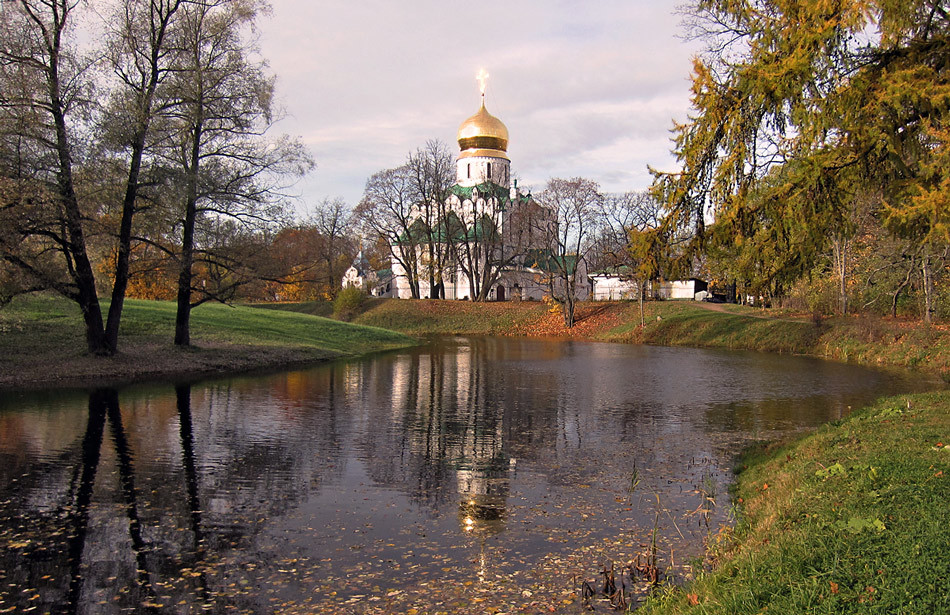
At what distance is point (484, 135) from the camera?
59.3 metres

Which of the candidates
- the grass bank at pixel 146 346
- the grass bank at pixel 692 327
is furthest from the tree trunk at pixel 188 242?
the grass bank at pixel 692 327

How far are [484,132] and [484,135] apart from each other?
0.26 m

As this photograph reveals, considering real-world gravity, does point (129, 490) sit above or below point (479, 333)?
below

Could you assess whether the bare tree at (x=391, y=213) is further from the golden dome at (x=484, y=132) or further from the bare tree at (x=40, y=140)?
the bare tree at (x=40, y=140)

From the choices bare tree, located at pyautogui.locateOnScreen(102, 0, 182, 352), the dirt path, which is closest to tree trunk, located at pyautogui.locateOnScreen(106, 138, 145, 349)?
bare tree, located at pyautogui.locateOnScreen(102, 0, 182, 352)

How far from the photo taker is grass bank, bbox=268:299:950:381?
24.9 metres

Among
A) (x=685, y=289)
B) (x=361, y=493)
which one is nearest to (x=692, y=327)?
(x=685, y=289)

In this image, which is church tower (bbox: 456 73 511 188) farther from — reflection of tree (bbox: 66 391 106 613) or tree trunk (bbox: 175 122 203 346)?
reflection of tree (bbox: 66 391 106 613)

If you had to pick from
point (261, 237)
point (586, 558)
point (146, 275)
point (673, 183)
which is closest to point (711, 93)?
point (673, 183)

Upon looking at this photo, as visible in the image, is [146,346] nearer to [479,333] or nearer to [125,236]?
[125,236]

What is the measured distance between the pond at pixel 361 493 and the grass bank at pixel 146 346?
1.92 m

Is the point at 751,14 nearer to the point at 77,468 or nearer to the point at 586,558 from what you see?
the point at 586,558

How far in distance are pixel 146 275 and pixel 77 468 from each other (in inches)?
485

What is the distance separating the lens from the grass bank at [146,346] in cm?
1725
